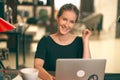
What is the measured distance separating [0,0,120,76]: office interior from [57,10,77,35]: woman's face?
1.98 metres

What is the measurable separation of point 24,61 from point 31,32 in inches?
35.4

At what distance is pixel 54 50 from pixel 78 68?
2.04 feet

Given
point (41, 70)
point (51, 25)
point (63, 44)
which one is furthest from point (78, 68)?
point (51, 25)

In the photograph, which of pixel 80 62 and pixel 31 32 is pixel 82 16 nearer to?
pixel 31 32

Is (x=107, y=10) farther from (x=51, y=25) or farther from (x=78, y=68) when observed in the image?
(x=78, y=68)

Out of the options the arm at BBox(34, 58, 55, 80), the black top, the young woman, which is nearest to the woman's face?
the young woman

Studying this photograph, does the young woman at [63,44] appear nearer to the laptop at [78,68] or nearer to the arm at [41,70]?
the arm at [41,70]

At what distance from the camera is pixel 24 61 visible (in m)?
4.28

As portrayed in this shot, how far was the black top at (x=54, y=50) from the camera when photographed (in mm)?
1935

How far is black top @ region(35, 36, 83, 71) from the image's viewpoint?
193 centimetres

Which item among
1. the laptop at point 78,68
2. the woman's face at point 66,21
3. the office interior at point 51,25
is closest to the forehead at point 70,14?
the woman's face at point 66,21

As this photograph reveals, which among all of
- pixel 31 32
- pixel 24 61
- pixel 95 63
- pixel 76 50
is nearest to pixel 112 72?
pixel 24 61

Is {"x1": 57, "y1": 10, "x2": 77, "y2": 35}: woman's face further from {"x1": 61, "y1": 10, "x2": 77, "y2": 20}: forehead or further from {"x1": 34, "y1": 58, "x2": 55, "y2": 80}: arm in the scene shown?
{"x1": 34, "y1": 58, "x2": 55, "y2": 80}: arm

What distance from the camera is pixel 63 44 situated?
194 cm
